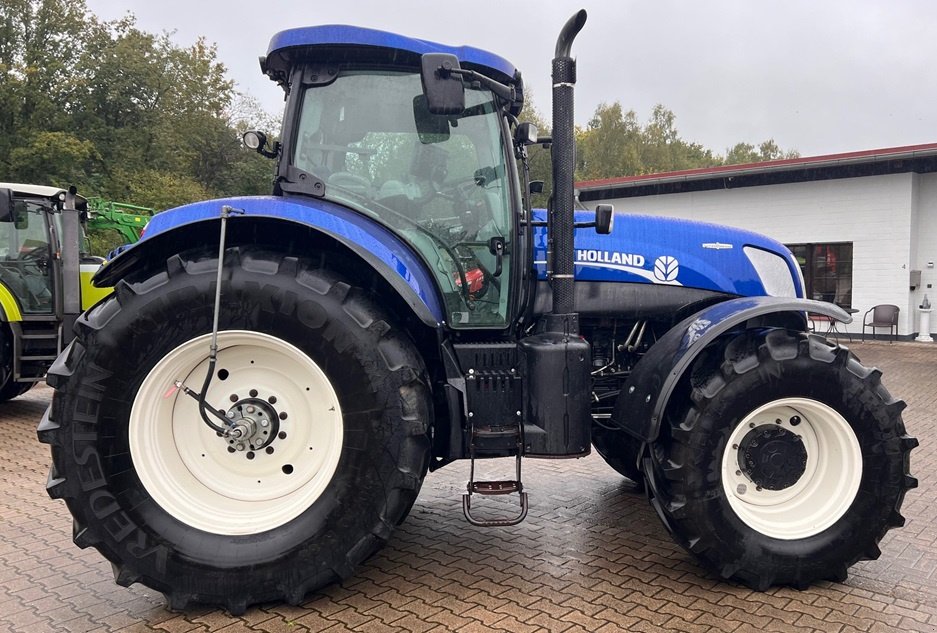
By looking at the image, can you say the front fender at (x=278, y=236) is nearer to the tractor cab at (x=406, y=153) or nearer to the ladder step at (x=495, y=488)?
the tractor cab at (x=406, y=153)

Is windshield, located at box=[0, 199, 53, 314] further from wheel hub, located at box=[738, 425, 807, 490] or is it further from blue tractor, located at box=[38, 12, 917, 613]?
wheel hub, located at box=[738, 425, 807, 490]

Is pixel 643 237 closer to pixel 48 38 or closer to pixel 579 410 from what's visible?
pixel 579 410

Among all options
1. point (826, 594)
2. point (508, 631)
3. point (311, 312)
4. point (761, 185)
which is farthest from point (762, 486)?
point (761, 185)

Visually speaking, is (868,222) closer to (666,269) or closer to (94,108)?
(666,269)

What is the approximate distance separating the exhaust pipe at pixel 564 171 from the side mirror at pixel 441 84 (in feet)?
1.75

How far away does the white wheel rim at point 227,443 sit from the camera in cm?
307

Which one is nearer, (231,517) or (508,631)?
(508,631)

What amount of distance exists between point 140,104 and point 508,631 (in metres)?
28.9

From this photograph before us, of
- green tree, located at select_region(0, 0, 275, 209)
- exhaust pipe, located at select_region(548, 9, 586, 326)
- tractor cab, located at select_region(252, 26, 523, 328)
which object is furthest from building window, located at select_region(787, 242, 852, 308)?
green tree, located at select_region(0, 0, 275, 209)

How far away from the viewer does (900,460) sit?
3.27m

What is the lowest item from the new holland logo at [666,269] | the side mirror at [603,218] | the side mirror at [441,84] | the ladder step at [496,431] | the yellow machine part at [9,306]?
the ladder step at [496,431]

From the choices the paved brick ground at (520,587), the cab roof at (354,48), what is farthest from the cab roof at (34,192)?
the cab roof at (354,48)

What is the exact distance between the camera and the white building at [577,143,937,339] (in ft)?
48.3

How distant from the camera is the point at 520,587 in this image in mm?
3281
